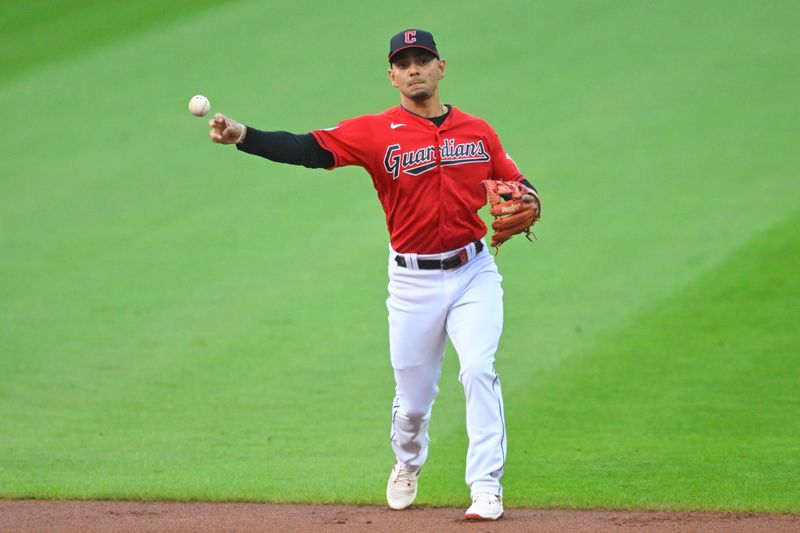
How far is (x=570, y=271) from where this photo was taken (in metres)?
11.5

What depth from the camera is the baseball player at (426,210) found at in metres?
5.77

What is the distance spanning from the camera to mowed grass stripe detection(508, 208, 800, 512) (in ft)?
21.5

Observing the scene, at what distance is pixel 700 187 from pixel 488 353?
8397 mm

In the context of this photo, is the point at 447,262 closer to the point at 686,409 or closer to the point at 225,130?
the point at 225,130

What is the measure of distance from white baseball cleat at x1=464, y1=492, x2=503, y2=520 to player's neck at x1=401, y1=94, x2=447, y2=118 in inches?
75.6

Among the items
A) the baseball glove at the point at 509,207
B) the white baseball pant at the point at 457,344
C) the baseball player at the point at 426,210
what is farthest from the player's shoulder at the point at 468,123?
the white baseball pant at the point at 457,344

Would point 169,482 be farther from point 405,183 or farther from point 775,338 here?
point 775,338

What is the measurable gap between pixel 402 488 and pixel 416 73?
215 cm

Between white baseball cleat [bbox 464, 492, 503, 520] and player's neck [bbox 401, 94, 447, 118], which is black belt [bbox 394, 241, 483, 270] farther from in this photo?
white baseball cleat [bbox 464, 492, 503, 520]

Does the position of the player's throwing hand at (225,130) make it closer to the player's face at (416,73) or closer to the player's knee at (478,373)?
the player's face at (416,73)

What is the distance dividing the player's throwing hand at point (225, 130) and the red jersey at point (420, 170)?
1.56ft

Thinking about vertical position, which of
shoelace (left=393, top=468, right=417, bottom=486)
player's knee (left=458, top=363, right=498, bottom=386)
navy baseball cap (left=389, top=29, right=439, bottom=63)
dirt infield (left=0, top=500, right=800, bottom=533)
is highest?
navy baseball cap (left=389, top=29, right=439, bottom=63)

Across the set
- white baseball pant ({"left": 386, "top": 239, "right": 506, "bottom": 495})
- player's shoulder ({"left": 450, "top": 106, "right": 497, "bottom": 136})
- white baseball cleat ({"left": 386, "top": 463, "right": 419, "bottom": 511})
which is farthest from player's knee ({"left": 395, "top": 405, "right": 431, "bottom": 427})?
player's shoulder ({"left": 450, "top": 106, "right": 497, "bottom": 136})

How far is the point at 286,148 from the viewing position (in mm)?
5574
